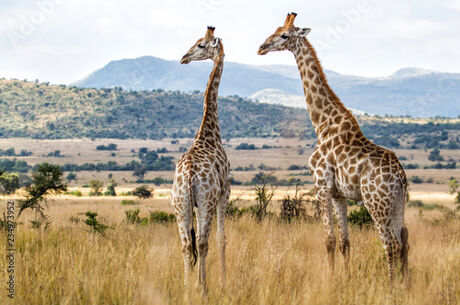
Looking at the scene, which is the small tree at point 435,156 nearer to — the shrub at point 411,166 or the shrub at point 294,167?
the shrub at point 411,166

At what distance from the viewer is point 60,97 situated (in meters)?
146

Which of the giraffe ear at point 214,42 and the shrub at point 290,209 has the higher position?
the giraffe ear at point 214,42

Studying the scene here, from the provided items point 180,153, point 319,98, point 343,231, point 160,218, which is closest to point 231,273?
point 343,231

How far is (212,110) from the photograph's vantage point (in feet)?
26.3

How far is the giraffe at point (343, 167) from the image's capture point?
6.71 metres

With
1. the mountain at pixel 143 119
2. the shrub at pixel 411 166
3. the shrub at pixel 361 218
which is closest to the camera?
the shrub at pixel 361 218

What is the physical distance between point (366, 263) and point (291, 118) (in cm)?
14530

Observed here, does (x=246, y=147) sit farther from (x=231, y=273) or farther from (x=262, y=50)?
(x=231, y=273)

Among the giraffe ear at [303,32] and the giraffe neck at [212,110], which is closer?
the giraffe neck at [212,110]

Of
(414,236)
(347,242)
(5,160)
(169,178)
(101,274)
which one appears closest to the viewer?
(101,274)

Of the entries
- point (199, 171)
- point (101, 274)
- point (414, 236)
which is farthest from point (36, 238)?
point (414, 236)

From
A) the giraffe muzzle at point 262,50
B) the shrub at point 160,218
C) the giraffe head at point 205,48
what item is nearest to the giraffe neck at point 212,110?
the giraffe head at point 205,48

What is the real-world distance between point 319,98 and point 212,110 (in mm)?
1680

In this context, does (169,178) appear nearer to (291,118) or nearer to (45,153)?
(45,153)
